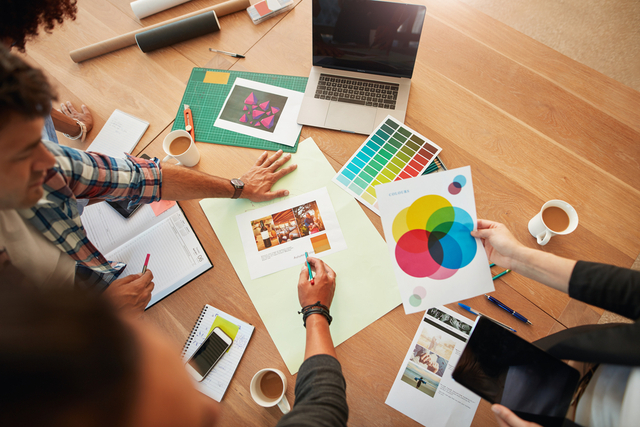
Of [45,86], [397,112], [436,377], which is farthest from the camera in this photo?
[397,112]

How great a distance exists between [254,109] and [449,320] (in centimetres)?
95

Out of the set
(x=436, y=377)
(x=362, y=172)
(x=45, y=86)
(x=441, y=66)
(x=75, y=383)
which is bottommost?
(x=436, y=377)

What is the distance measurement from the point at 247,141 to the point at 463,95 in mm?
777

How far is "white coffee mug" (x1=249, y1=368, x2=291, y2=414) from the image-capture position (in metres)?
0.76

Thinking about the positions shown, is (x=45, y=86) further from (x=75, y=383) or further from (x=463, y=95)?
(x=463, y=95)

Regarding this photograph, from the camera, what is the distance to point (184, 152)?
3.29 feet

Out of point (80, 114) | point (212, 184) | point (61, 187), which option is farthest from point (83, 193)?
point (80, 114)

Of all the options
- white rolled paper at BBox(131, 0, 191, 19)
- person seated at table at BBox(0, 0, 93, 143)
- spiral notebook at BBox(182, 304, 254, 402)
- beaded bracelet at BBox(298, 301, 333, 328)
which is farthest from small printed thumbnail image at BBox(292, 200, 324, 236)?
white rolled paper at BBox(131, 0, 191, 19)

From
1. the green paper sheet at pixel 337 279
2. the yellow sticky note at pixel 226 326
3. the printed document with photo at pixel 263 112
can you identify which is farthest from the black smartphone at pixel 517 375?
the printed document with photo at pixel 263 112

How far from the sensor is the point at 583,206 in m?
0.92

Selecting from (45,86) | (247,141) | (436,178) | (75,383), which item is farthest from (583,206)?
(45,86)

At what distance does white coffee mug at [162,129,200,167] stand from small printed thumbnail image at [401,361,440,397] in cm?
92

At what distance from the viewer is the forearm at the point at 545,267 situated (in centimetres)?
71

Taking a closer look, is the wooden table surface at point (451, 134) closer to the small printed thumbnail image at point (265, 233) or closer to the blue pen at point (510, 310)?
the blue pen at point (510, 310)
